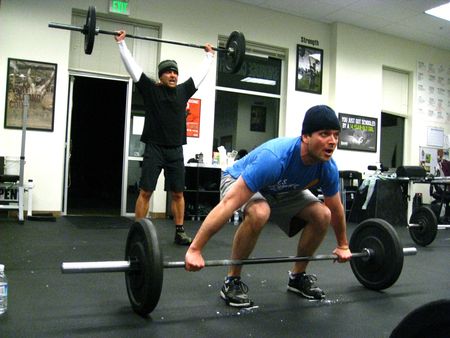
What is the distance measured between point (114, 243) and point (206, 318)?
1.71 metres

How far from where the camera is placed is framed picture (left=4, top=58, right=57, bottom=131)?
455 cm

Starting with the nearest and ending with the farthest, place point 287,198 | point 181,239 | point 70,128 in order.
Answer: point 287,198
point 181,239
point 70,128

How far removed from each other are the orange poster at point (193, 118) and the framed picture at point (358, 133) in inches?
85.4

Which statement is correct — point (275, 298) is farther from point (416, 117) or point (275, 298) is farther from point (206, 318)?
point (416, 117)

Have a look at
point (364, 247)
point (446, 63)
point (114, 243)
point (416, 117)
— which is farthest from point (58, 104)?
point (446, 63)

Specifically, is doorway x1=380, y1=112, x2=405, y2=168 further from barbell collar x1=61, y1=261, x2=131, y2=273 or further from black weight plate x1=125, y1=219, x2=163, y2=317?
barbell collar x1=61, y1=261, x2=131, y2=273

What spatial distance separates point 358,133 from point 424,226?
3122 millimetres

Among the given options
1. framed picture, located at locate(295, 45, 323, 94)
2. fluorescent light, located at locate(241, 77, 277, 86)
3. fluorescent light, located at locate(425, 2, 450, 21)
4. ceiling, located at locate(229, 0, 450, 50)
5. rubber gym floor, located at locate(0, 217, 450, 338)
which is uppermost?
fluorescent light, located at locate(425, 2, 450, 21)

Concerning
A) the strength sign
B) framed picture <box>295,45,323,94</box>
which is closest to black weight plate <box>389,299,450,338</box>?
the strength sign

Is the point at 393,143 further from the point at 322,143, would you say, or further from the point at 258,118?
the point at 322,143

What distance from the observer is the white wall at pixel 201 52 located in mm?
4602

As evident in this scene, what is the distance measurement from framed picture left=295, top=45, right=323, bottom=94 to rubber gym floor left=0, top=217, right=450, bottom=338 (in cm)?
364

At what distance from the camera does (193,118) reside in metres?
5.33

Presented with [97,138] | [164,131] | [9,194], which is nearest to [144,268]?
[164,131]
